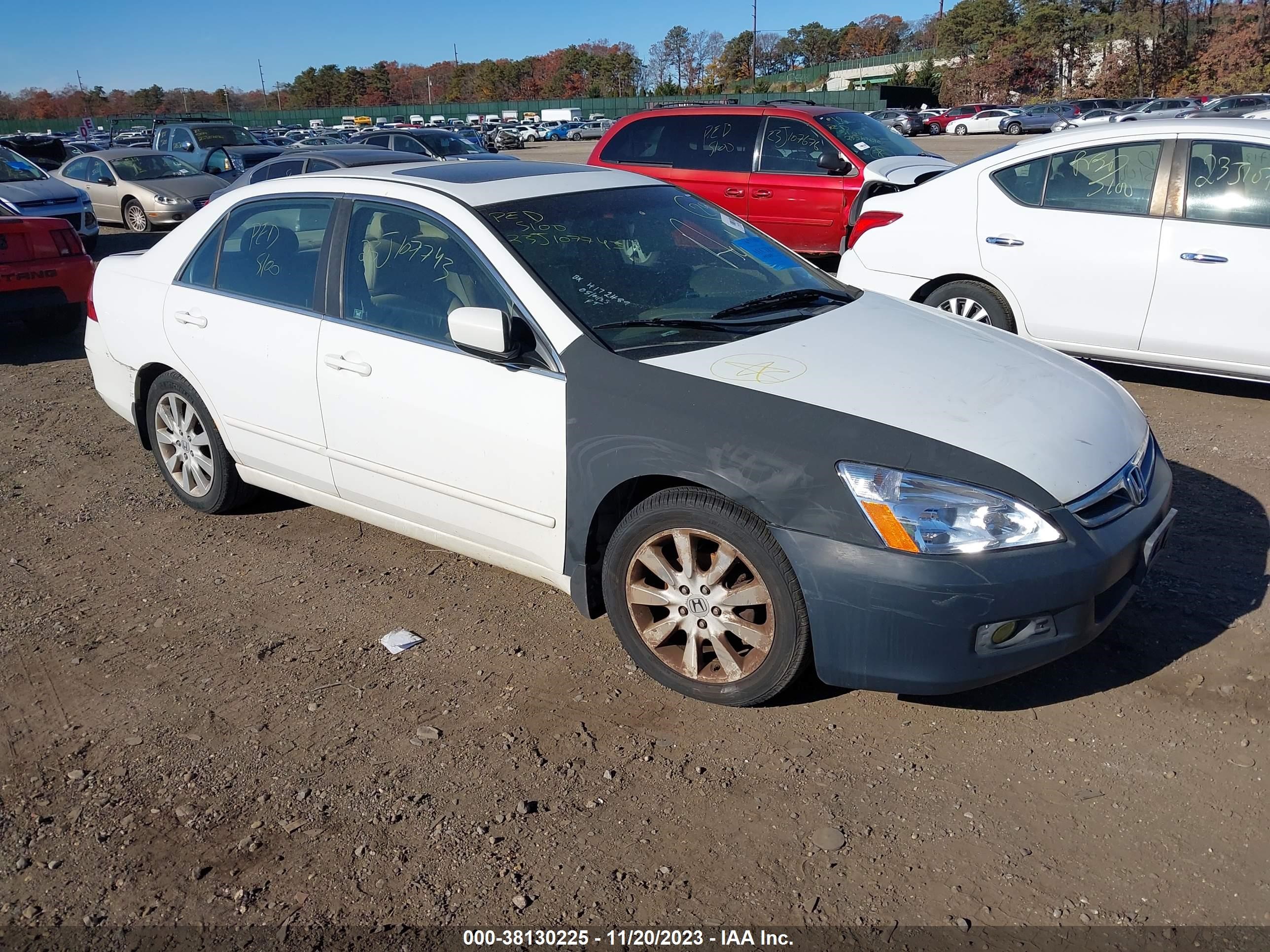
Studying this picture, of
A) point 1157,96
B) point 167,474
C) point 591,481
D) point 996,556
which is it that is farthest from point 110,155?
point 1157,96

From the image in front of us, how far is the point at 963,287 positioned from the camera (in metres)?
6.72

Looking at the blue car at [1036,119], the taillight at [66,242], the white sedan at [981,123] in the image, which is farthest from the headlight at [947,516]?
the white sedan at [981,123]

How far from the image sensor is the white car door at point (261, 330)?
13.7 ft

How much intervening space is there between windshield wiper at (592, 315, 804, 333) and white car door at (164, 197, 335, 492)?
1294 millimetres

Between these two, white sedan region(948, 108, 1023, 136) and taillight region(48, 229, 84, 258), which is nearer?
taillight region(48, 229, 84, 258)

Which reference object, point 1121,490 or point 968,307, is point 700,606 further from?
point 968,307

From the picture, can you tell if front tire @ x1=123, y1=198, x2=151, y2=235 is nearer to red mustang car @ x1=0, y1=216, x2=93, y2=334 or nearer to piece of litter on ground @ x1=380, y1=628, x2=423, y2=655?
red mustang car @ x1=0, y1=216, x2=93, y2=334

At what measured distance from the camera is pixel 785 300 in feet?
13.3

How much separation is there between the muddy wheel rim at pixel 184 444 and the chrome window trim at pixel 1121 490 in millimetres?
3724

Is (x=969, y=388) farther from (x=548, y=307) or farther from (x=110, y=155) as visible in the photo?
(x=110, y=155)

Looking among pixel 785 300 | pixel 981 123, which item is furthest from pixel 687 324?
pixel 981 123

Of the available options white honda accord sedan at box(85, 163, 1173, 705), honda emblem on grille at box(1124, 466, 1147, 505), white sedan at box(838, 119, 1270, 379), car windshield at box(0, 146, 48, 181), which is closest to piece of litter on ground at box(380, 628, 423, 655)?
white honda accord sedan at box(85, 163, 1173, 705)

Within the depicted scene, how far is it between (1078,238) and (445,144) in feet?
44.8

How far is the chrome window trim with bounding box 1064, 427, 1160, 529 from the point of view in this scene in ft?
9.91
